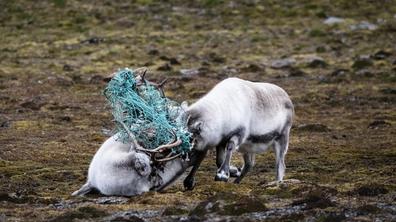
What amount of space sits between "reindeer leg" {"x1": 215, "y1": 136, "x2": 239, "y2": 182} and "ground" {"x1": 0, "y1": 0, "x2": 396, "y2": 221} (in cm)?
56

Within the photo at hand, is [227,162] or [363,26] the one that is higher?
[227,162]

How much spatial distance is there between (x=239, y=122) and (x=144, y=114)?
1.84 m

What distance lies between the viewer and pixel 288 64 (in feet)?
157

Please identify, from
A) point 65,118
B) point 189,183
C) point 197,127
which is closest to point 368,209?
point 197,127

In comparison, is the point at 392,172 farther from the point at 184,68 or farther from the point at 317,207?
the point at 184,68

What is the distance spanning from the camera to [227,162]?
709 inches

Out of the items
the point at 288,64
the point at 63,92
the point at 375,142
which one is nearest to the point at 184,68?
the point at 288,64

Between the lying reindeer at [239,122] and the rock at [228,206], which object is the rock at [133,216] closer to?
the rock at [228,206]

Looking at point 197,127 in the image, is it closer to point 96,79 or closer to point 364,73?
point 96,79

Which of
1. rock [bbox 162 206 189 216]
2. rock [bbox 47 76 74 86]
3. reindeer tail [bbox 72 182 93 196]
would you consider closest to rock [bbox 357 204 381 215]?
rock [bbox 162 206 189 216]

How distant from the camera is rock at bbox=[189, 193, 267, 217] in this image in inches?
600

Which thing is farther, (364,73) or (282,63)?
(282,63)

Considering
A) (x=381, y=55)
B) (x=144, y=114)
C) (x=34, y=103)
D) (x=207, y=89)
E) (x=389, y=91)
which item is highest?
(x=144, y=114)

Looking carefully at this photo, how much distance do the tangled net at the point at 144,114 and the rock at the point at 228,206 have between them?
1743 millimetres
